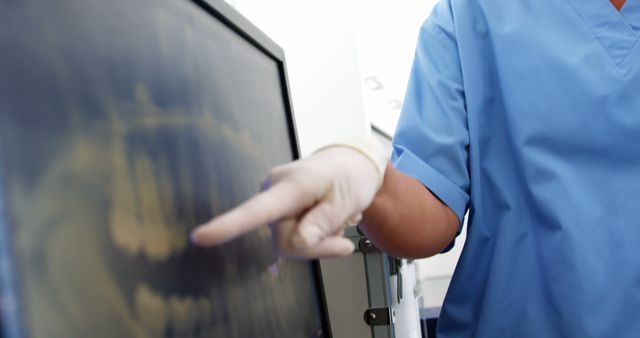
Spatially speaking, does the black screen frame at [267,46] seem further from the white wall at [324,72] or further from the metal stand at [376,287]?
the white wall at [324,72]

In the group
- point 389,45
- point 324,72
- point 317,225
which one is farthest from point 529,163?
point 389,45

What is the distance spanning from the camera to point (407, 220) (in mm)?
624

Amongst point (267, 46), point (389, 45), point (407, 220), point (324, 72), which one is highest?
point (389, 45)

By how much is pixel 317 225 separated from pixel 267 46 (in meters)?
0.37

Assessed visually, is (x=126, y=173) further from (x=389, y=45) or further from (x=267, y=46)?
(x=389, y=45)

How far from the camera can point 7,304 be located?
20cm

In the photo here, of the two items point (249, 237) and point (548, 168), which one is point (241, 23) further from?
point (548, 168)

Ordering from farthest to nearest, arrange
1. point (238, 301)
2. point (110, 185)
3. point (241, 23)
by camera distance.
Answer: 1. point (241, 23)
2. point (238, 301)
3. point (110, 185)

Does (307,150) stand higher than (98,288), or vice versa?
(307,150)

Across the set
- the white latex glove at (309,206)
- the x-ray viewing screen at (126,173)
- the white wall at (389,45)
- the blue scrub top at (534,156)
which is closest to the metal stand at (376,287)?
the blue scrub top at (534,156)

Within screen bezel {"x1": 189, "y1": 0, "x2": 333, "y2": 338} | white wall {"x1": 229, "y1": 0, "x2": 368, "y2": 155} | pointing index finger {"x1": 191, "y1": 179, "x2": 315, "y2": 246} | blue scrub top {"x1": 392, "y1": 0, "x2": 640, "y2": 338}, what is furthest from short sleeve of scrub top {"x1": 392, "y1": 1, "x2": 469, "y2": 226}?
white wall {"x1": 229, "y1": 0, "x2": 368, "y2": 155}

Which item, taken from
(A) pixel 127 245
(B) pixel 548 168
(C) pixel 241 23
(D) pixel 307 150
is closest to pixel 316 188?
(A) pixel 127 245

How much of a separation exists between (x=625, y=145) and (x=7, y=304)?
0.71 meters

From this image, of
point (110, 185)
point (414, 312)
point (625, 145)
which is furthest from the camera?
point (414, 312)
